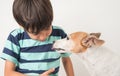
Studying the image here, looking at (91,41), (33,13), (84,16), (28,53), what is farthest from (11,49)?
(84,16)

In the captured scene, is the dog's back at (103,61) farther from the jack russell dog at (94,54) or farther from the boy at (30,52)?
the boy at (30,52)

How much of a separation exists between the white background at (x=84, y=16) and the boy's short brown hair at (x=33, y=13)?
44 cm

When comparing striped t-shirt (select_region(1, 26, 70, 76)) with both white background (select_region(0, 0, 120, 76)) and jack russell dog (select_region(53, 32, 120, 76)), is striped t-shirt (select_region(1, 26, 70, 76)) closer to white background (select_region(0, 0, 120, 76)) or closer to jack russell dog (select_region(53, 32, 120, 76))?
jack russell dog (select_region(53, 32, 120, 76))

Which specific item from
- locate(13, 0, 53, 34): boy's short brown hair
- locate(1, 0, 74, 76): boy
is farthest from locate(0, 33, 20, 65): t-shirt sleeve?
locate(13, 0, 53, 34): boy's short brown hair

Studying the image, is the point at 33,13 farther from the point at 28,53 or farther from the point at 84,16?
the point at 84,16

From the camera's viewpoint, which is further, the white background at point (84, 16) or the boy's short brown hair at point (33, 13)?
the white background at point (84, 16)

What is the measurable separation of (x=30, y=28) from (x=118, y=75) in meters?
0.42

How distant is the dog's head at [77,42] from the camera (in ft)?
2.78

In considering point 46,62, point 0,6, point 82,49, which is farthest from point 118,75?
point 0,6

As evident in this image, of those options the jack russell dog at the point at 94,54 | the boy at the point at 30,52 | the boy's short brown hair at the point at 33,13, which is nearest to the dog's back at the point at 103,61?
the jack russell dog at the point at 94,54

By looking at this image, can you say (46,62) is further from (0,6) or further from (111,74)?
(0,6)

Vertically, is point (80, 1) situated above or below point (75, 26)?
above

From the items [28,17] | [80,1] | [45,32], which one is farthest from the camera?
[80,1]

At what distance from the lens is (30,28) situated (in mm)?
743
